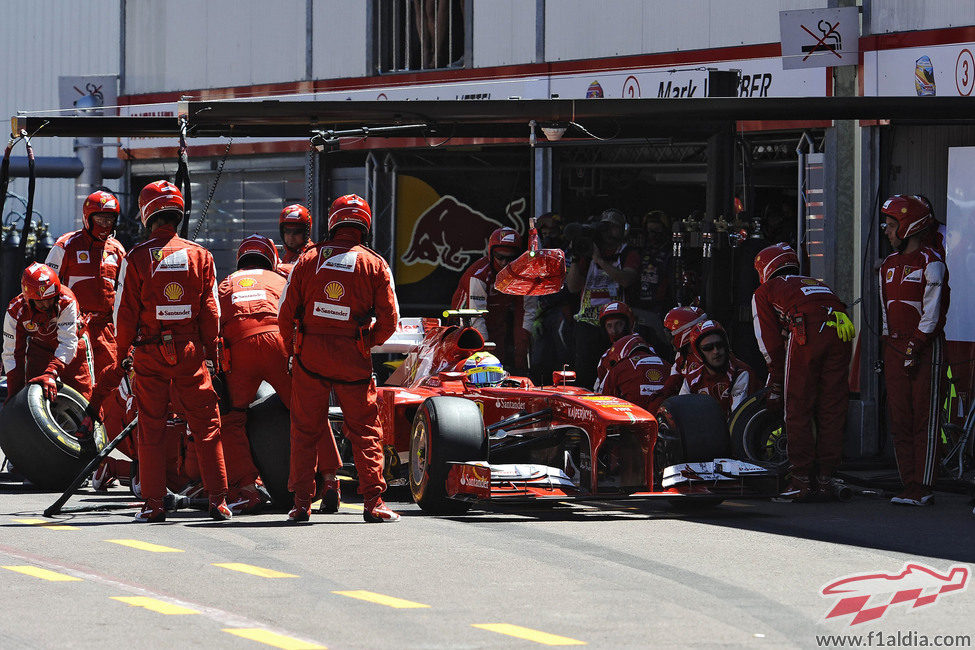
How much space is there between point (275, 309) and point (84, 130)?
337cm

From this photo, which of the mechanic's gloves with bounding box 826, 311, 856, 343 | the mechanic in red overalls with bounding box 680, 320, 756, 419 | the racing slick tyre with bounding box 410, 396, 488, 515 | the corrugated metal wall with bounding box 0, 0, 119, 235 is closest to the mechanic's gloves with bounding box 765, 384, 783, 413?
the mechanic in red overalls with bounding box 680, 320, 756, 419

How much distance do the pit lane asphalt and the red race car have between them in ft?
0.66

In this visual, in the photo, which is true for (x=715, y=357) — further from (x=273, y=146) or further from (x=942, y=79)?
(x=273, y=146)

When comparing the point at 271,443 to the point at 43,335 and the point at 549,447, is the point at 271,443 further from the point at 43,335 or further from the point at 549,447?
the point at 43,335

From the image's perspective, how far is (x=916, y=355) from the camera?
11016 millimetres

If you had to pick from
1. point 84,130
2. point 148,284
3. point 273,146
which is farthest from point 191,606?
point 273,146

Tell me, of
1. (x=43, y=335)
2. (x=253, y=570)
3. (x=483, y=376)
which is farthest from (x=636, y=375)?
(x=253, y=570)

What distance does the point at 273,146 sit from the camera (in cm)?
2075

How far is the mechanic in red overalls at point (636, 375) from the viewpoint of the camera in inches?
476

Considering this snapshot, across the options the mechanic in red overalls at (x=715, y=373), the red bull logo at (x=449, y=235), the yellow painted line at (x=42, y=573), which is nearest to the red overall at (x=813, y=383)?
the mechanic in red overalls at (x=715, y=373)

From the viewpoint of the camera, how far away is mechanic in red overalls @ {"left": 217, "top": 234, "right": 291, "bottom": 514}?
10.4 m

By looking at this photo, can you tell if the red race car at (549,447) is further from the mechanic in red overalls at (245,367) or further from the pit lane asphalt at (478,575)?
the mechanic in red overalls at (245,367)

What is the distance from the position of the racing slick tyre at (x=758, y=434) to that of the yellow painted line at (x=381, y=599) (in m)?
4.93

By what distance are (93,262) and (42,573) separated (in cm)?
577
